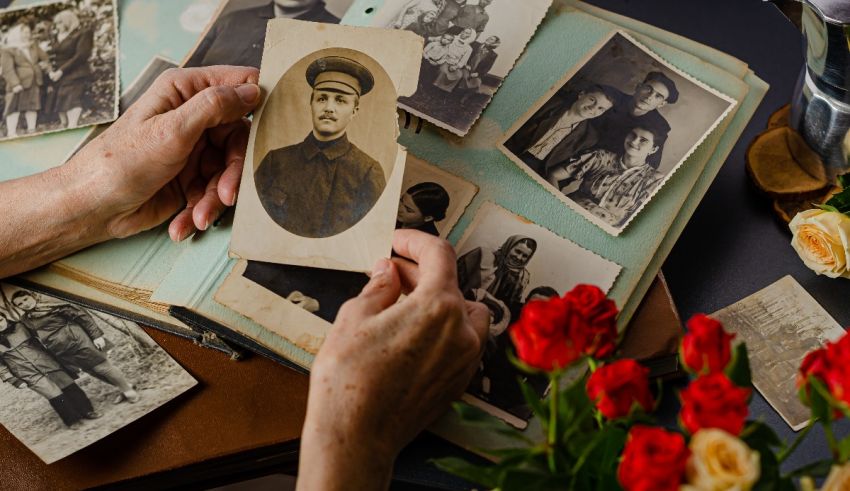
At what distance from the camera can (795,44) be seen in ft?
4.25

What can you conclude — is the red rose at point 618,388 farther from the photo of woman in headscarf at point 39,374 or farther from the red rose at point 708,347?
the photo of woman in headscarf at point 39,374

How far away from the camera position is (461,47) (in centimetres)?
117

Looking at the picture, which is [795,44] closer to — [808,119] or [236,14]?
[808,119]

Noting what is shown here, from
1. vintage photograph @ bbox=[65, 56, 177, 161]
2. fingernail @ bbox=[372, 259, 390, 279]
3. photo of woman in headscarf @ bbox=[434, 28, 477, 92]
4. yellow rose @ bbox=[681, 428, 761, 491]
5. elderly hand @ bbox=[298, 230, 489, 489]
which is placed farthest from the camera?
vintage photograph @ bbox=[65, 56, 177, 161]

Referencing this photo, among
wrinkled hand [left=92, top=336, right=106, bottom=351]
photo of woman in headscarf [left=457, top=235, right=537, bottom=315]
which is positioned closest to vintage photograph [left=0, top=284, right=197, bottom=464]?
wrinkled hand [left=92, top=336, right=106, bottom=351]

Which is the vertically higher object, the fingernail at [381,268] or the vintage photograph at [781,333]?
the vintage photograph at [781,333]

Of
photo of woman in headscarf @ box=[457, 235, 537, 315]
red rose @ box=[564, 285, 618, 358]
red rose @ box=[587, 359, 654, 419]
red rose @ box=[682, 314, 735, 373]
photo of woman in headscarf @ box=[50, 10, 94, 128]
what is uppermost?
red rose @ box=[682, 314, 735, 373]

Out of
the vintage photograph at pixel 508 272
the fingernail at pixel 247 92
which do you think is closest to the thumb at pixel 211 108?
the fingernail at pixel 247 92

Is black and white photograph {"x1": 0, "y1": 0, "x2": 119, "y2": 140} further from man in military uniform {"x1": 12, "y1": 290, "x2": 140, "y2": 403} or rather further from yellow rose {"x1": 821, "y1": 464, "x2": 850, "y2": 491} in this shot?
yellow rose {"x1": 821, "y1": 464, "x2": 850, "y2": 491}

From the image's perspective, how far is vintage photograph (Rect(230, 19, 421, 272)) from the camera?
1.00 meters

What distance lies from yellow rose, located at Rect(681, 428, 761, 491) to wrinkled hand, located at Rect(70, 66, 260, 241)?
0.69 m

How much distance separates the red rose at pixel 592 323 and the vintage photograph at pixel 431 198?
40 centimetres

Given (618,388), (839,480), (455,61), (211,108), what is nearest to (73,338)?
(211,108)

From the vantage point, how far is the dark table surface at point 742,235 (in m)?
1.01
